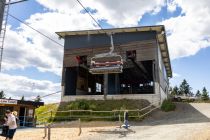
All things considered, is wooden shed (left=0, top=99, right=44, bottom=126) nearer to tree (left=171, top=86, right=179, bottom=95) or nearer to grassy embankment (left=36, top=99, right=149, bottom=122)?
grassy embankment (left=36, top=99, right=149, bottom=122)

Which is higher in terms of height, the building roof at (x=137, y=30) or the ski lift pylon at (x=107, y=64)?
the building roof at (x=137, y=30)

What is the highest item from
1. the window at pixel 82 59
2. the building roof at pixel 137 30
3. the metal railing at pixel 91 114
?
the building roof at pixel 137 30

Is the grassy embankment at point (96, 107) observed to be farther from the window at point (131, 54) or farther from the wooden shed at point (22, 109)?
the window at point (131, 54)

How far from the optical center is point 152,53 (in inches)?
1359

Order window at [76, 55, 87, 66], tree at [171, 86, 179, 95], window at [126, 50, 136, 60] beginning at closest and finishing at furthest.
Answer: window at [126, 50, 136, 60], window at [76, 55, 87, 66], tree at [171, 86, 179, 95]

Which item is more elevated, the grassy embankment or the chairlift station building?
the chairlift station building

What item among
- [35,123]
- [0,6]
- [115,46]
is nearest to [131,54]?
[115,46]

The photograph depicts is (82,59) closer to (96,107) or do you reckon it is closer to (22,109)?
(96,107)

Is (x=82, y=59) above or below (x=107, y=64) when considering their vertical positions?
above

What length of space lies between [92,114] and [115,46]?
10393mm

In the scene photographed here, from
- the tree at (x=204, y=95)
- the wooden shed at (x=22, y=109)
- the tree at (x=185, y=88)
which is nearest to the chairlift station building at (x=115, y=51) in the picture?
the wooden shed at (x=22, y=109)

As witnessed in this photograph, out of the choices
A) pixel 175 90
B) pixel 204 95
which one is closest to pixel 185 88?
pixel 175 90

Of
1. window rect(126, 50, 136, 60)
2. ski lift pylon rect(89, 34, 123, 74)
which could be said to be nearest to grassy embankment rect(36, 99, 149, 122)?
ski lift pylon rect(89, 34, 123, 74)

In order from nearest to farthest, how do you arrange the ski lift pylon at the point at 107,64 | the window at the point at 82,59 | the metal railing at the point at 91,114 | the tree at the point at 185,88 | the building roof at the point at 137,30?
the metal railing at the point at 91,114, the ski lift pylon at the point at 107,64, the building roof at the point at 137,30, the window at the point at 82,59, the tree at the point at 185,88
